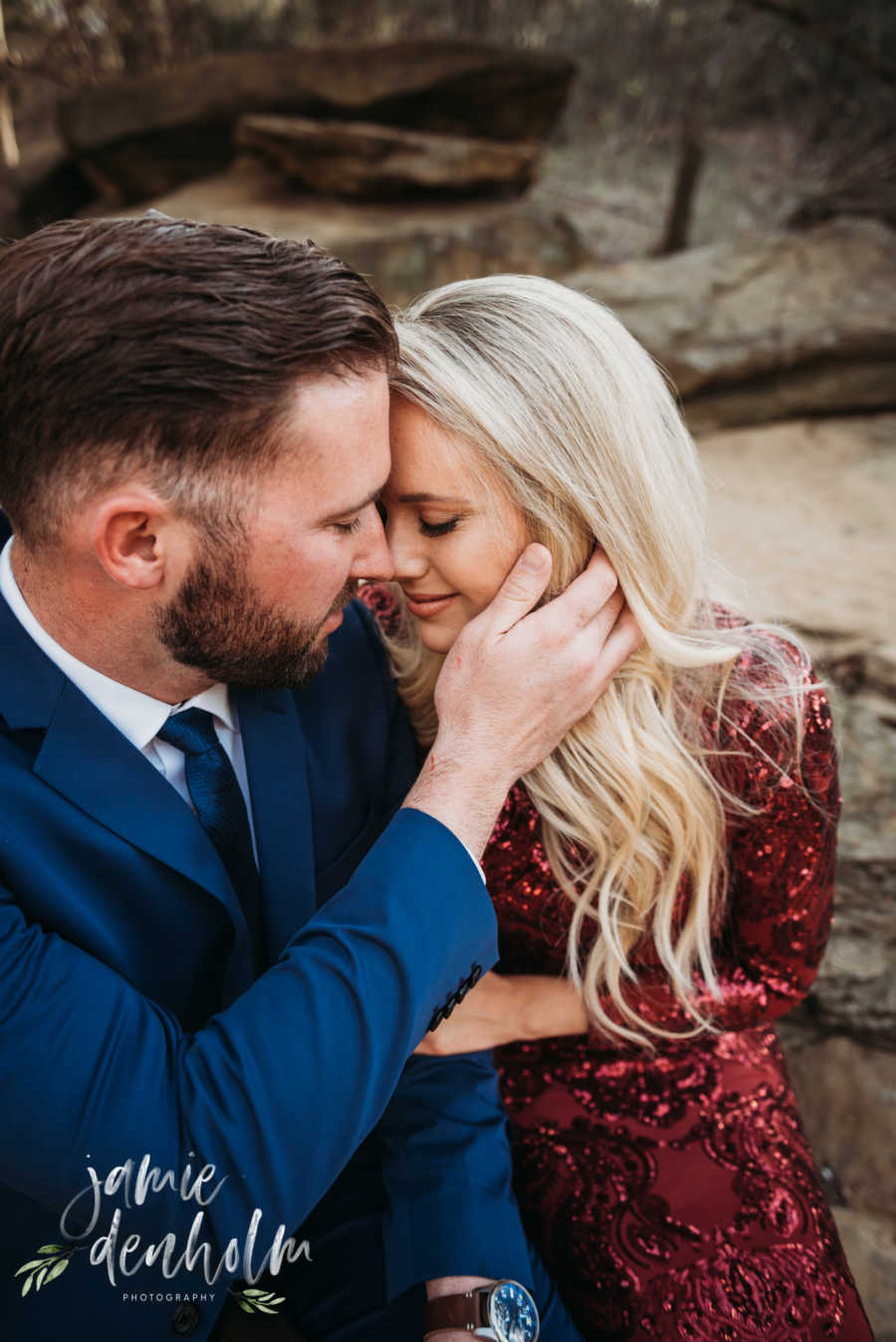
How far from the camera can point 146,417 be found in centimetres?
150

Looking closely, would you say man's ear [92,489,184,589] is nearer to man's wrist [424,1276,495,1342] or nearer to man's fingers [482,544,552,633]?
man's fingers [482,544,552,633]

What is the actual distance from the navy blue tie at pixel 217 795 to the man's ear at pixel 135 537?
0.99 ft

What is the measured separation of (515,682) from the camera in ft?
5.71

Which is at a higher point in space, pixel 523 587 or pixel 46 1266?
pixel 523 587

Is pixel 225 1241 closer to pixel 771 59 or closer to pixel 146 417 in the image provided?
pixel 146 417

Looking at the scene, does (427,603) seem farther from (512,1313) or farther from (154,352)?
(512,1313)

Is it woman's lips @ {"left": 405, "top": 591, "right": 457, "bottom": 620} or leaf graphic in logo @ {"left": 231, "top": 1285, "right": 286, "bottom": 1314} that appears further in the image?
woman's lips @ {"left": 405, "top": 591, "right": 457, "bottom": 620}

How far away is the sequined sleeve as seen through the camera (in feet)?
6.42

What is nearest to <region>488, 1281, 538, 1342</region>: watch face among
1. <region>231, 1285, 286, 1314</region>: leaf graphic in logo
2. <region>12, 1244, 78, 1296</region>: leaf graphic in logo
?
<region>231, 1285, 286, 1314</region>: leaf graphic in logo

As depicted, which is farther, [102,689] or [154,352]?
[102,689]

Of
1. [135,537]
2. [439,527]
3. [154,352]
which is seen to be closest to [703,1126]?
[439,527]

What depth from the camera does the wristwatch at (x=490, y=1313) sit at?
1608 mm

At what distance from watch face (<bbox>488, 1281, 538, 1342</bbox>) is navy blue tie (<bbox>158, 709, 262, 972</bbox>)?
0.69m

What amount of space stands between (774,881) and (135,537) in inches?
53.9
